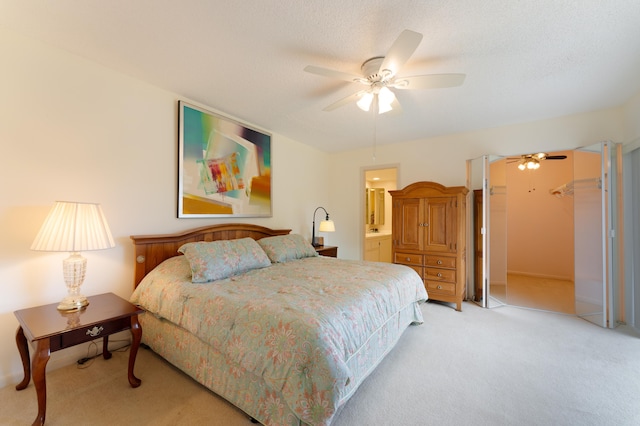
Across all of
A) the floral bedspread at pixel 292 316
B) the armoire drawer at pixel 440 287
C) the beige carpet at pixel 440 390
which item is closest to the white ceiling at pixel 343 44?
the floral bedspread at pixel 292 316

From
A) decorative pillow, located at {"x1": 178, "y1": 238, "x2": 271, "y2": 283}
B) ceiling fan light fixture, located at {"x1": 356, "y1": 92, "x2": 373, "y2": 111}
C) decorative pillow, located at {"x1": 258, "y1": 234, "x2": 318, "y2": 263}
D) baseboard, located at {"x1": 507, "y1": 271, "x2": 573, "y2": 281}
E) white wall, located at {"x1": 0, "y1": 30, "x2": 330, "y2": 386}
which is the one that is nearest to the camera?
white wall, located at {"x1": 0, "y1": 30, "x2": 330, "y2": 386}

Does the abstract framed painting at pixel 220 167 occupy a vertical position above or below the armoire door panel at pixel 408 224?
above

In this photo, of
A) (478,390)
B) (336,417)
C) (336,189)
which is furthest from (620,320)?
(336,189)

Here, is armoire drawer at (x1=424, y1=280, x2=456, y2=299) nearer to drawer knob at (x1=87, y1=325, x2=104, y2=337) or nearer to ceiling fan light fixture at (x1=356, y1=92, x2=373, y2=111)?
ceiling fan light fixture at (x1=356, y1=92, x2=373, y2=111)

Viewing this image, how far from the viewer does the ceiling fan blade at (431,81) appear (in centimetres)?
190

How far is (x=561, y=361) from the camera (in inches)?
86.6

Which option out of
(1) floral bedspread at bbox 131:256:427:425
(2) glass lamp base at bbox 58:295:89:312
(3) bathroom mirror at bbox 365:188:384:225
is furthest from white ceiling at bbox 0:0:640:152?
(3) bathroom mirror at bbox 365:188:384:225

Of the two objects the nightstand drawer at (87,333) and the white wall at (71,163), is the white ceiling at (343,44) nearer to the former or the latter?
the white wall at (71,163)

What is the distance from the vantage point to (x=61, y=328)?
1522 mm

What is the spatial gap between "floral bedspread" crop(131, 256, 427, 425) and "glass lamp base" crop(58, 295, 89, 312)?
41cm

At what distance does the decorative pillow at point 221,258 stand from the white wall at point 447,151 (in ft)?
8.27

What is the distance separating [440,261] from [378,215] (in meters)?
3.00

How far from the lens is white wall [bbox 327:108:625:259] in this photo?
10.4 ft

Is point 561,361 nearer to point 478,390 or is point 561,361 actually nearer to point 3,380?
point 478,390
